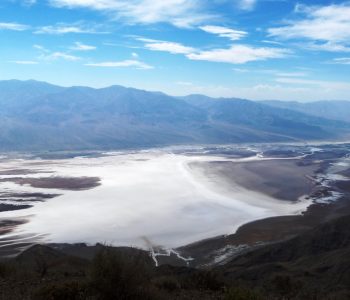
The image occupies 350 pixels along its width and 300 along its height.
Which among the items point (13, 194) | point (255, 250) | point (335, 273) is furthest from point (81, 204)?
point (335, 273)

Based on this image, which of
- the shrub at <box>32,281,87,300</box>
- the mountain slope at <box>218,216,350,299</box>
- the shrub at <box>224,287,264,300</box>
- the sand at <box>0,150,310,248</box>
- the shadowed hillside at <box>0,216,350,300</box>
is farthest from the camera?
the sand at <box>0,150,310,248</box>

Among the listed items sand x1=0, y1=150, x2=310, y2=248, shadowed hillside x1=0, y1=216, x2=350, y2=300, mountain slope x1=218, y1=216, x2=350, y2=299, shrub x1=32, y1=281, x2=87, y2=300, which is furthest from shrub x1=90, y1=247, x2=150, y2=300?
sand x1=0, y1=150, x2=310, y2=248

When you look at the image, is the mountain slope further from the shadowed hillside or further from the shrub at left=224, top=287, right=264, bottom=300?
the shrub at left=224, top=287, right=264, bottom=300

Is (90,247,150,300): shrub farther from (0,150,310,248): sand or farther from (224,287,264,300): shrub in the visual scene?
(0,150,310,248): sand

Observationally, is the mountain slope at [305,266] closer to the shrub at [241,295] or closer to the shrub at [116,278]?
the shrub at [241,295]

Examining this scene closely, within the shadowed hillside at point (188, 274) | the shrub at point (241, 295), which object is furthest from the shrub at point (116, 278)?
the shrub at point (241, 295)

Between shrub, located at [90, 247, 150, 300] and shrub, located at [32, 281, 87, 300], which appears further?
shrub, located at [32, 281, 87, 300]

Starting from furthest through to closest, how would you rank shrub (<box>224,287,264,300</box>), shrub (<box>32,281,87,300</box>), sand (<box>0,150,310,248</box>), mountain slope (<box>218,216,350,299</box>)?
sand (<box>0,150,310,248</box>)
mountain slope (<box>218,216,350,299</box>)
shrub (<box>32,281,87,300</box>)
shrub (<box>224,287,264,300</box>)

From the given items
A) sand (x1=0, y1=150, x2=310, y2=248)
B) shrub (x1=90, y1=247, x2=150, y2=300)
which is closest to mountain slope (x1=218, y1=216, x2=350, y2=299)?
shrub (x1=90, y1=247, x2=150, y2=300)

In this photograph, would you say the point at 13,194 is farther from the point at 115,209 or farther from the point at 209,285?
the point at 209,285

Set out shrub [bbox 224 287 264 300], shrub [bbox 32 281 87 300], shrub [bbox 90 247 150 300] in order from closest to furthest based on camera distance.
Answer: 1. shrub [bbox 224 287 264 300]
2. shrub [bbox 90 247 150 300]
3. shrub [bbox 32 281 87 300]

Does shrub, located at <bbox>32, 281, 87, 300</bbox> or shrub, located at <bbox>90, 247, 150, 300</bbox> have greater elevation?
shrub, located at <bbox>90, 247, 150, 300</bbox>

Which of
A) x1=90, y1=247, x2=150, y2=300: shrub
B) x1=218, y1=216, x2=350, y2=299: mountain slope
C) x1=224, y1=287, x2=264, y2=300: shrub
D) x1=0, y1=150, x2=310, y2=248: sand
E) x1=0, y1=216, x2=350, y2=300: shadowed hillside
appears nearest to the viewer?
x1=224, y1=287, x2=264, y2=300: shrub

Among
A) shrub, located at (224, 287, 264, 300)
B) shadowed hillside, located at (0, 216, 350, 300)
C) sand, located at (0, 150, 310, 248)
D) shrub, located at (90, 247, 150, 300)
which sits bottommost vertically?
sand, located at (0, 150, 310, 248)
